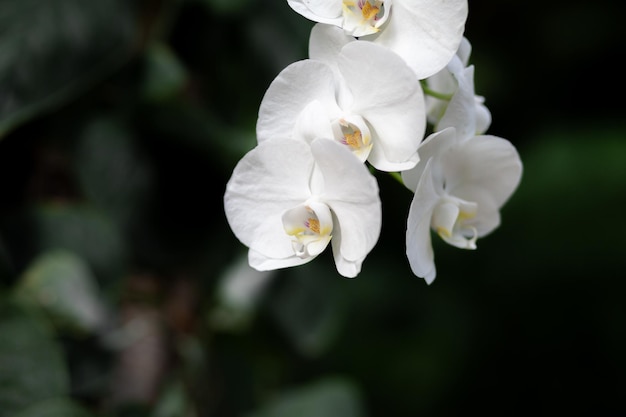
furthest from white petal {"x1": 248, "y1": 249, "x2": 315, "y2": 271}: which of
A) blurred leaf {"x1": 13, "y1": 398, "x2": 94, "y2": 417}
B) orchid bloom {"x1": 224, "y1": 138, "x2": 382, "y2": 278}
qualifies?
blurred leaf {"x1": 13, "y1": 398, "x2": 94, "y2": 417}

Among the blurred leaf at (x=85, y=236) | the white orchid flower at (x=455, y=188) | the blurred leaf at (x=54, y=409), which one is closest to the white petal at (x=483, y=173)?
the white orchid flower at (x=455, y=188)

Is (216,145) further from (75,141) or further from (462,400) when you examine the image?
(462,400)

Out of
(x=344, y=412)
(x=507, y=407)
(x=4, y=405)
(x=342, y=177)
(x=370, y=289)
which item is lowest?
(x=507, y=407)

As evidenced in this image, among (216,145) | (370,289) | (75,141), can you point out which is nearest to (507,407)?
(370,289)

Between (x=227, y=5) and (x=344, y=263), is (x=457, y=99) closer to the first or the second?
(x=344, y=263)

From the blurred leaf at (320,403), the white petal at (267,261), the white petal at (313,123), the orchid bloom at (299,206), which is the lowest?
the blurred leaf at (320,403)

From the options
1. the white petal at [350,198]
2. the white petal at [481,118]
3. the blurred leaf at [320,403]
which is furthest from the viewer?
the blurred leaf at [320,403]

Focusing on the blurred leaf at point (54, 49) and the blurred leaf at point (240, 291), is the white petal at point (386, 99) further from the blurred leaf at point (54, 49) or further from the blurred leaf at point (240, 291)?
the blurred leaf at point (240, 291)
